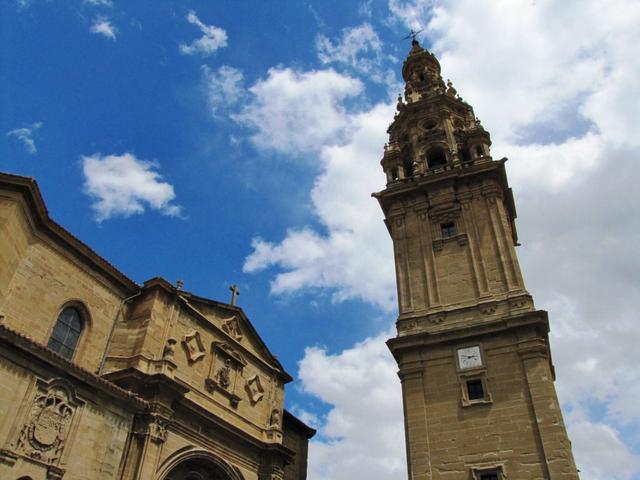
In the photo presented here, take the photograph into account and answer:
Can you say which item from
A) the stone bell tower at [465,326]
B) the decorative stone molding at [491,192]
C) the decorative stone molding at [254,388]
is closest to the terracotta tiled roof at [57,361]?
the decorative stone molding at [254,388]

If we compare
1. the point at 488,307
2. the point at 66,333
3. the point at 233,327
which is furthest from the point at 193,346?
the point at 488,307

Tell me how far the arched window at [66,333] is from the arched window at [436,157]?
2141cm

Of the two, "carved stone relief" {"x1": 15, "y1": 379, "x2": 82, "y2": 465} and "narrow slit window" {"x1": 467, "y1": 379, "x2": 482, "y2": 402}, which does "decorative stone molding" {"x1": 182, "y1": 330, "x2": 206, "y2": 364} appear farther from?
"narrow slit window" {"x1": 467, "y1": 379, "x2": 482, "y2": 402}

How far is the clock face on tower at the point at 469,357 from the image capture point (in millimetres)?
22489

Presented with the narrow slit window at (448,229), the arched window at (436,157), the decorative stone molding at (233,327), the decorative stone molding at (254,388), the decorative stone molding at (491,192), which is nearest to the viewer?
the decorative stone molding at (254,388)

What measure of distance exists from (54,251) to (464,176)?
64.5ft

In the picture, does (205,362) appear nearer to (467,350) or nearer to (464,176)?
(467,350)

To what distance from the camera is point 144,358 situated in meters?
18.8

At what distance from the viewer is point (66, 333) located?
1806 cm

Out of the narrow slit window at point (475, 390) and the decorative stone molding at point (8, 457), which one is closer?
the decorative stone molding at point (8, 457)

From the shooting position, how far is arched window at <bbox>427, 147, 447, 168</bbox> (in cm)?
3269

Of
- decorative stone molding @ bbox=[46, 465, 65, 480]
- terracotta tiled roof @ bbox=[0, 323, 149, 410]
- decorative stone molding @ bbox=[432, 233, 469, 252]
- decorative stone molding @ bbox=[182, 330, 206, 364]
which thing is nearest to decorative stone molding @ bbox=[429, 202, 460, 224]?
decorative stone molding @ bbox=[432, 233, 469, 252]

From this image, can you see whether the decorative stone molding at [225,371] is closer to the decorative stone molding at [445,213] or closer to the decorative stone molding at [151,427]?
the decorative stone molding at [151,427]

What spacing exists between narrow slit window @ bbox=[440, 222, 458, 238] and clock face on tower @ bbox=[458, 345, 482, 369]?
6.52 metres
